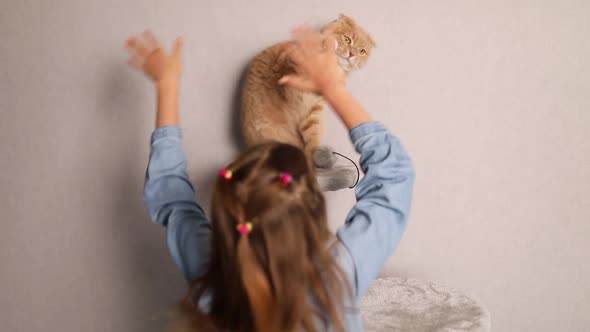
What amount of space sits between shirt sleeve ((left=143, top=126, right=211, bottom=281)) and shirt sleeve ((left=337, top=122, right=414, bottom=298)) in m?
0.23

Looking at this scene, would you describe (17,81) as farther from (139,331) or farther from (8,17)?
(139,331)

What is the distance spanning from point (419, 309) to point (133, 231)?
0.73 metres

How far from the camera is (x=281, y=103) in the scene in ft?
4.03

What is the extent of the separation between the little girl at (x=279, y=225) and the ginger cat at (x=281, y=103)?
0.28 meters

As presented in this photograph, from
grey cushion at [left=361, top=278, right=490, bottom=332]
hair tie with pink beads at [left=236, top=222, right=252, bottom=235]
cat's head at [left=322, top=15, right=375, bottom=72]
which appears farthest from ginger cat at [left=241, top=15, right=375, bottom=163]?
hair tie with pink beads at [left=236, top=222, right=252, bottom=235]

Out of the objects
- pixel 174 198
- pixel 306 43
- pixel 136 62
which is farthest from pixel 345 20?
pixel 174 198

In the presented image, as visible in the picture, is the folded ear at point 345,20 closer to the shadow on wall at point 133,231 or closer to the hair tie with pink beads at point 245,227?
the shadow on wall at point 133,231

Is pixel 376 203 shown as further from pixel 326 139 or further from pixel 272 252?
pixel 326 139

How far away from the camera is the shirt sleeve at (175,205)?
0.89 m

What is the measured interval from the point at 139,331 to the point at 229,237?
795 millimetres

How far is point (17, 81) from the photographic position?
1258mm

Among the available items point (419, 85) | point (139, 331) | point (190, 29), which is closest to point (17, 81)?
point (190, 29)

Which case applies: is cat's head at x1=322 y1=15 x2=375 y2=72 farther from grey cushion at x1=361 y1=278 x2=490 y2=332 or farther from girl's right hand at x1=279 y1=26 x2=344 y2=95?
grey cushion at x1=361 y1=278 x2=490 y2=332

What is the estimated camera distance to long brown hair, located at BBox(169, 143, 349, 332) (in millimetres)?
726
